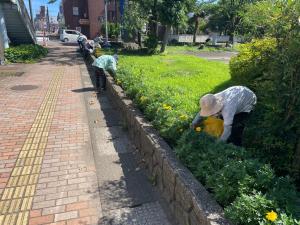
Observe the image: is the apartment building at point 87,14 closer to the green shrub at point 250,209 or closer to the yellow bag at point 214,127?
the yellow bag at point 214,127

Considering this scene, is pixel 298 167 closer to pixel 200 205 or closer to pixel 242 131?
pixel 242 131

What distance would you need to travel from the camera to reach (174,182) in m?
3.46

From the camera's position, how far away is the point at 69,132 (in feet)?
20.7

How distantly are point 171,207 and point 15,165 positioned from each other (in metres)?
2.81

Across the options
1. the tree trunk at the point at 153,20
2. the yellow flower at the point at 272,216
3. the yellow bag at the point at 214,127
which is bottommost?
the yellow flower at the point at 272,216

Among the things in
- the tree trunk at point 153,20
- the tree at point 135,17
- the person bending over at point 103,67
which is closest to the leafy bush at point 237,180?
the person bending over at point 103,67

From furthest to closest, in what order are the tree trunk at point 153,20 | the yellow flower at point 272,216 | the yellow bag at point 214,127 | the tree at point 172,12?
the tree trunk at point 153,20 → the tree at point 172,12 → the yellow bag at point 214,127 → the yellow flower at point 272,216

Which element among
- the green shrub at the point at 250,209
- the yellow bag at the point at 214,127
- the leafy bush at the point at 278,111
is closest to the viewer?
the green shrub at the point at 250,209

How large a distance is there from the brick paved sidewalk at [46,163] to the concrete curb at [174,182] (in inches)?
35.7

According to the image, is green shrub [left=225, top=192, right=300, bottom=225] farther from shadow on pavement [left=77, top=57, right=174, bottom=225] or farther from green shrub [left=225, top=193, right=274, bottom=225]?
shadow on pavement [left=77, top=57, right=174, bottom=225]

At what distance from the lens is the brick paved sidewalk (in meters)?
3.71

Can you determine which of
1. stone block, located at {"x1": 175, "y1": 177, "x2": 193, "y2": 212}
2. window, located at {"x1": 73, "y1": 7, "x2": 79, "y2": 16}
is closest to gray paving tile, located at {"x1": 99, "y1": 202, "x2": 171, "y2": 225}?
stone block, located at {"x1": 175, "y1": 177, "x2": 193, "y2": 212}

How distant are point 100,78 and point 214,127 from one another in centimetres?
685

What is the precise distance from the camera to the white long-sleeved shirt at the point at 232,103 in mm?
3674
